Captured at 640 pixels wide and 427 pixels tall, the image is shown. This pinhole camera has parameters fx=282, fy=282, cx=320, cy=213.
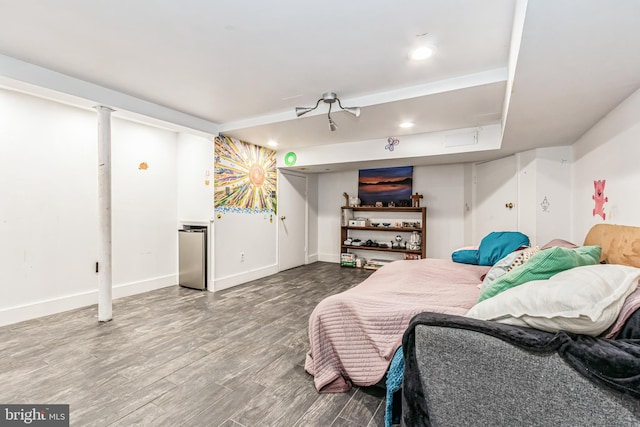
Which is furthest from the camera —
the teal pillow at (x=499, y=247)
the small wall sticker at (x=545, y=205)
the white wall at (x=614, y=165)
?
the small wall sticker at (x=545, y=205)

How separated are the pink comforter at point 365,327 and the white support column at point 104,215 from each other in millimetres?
2287

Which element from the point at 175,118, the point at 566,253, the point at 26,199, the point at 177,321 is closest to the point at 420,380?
the point at 566,253

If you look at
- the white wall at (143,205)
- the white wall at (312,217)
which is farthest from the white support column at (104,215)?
the white wall at (312,217)

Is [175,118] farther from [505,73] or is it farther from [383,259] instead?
[383,259]

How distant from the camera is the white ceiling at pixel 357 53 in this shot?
A: 1461 mm

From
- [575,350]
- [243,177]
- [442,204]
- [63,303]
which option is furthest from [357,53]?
[63,303]

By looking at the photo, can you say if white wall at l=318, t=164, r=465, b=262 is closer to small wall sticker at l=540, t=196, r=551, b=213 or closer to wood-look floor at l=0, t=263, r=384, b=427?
small wall sticker at l=540, t=196, r=551, b=213

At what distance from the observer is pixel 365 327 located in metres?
1.72

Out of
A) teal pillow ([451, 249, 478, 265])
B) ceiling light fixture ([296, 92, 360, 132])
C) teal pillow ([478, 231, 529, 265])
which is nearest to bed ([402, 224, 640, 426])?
teal pillow ([478, 231, 529, 265])

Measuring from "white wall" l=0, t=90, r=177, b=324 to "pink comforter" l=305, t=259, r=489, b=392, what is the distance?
3060mm

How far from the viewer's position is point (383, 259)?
217 inches

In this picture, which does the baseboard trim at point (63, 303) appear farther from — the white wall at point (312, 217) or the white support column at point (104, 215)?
the white wall at point (312, 217)

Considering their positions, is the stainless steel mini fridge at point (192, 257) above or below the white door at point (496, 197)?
below

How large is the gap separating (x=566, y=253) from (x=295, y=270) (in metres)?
4.36
